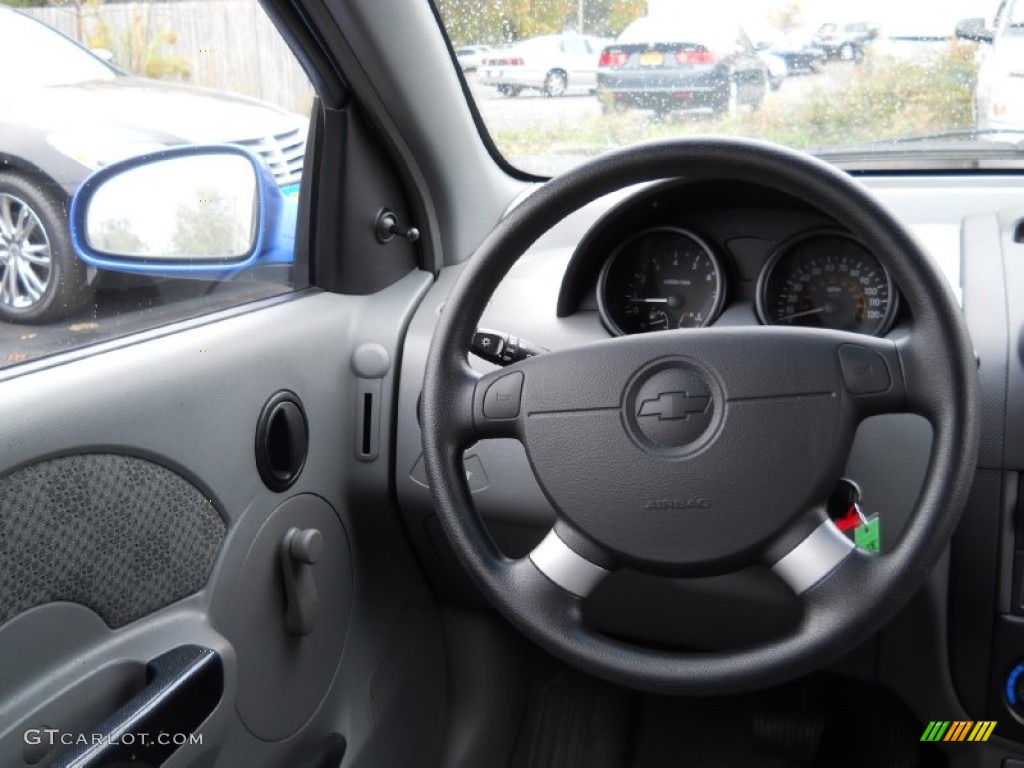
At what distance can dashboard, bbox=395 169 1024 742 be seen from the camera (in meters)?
1.66

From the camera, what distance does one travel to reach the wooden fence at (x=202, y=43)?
1.62m

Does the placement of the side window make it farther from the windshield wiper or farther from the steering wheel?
the windshield wiper

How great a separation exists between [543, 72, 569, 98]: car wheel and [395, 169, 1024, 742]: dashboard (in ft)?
0.94

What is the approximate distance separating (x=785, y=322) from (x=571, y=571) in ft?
2.37

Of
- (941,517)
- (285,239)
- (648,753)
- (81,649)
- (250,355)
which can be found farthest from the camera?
(648,753)

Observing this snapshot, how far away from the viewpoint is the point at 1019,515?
5.43 feet

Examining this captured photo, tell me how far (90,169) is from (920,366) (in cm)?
121

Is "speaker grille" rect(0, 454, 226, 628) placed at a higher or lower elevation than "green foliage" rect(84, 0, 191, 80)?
lower

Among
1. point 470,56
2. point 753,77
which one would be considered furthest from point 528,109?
point 753,77

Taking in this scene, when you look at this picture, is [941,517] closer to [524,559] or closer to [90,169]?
[524,559]

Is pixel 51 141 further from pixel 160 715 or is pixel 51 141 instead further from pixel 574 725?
pixel 574 725

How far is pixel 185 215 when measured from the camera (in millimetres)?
1832

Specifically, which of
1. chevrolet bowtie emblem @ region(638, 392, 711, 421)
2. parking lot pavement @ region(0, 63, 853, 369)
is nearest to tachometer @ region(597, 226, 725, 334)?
parking lot pavement @ region(0, 63, 853, 369)

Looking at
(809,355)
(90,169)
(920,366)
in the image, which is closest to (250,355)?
(90,169)
